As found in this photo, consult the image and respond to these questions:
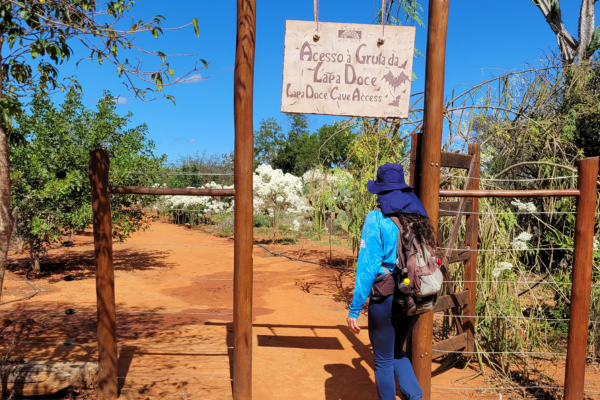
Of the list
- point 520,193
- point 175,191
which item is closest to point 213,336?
point 175,191

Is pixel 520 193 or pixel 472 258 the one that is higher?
pixel 520 193

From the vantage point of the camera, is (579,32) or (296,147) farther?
(296,147)

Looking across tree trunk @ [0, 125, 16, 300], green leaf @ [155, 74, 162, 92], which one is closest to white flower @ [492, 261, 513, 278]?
green leaf @ [155, 74, 162, 92]

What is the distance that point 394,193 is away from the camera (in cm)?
313

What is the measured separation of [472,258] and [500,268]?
292 mm

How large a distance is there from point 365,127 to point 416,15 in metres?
1.65

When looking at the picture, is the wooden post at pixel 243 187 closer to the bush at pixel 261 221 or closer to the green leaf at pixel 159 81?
the green leaf at pixel 159 81

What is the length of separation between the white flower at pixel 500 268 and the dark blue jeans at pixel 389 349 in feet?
5.59

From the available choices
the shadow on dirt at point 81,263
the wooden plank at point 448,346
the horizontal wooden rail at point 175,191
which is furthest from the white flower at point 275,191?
the horizontal wooden rail at point 175,191

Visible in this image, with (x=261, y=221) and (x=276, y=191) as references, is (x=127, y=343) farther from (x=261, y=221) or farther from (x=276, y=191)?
(x=261, y=221)

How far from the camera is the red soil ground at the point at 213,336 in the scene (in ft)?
13.8

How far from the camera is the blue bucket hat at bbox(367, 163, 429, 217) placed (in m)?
3.05

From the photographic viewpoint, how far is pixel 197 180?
2342cm

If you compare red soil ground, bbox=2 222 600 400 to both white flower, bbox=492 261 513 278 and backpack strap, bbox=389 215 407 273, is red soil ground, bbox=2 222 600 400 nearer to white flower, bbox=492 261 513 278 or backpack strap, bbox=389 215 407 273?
white flower, bbox=492 261 513 278
